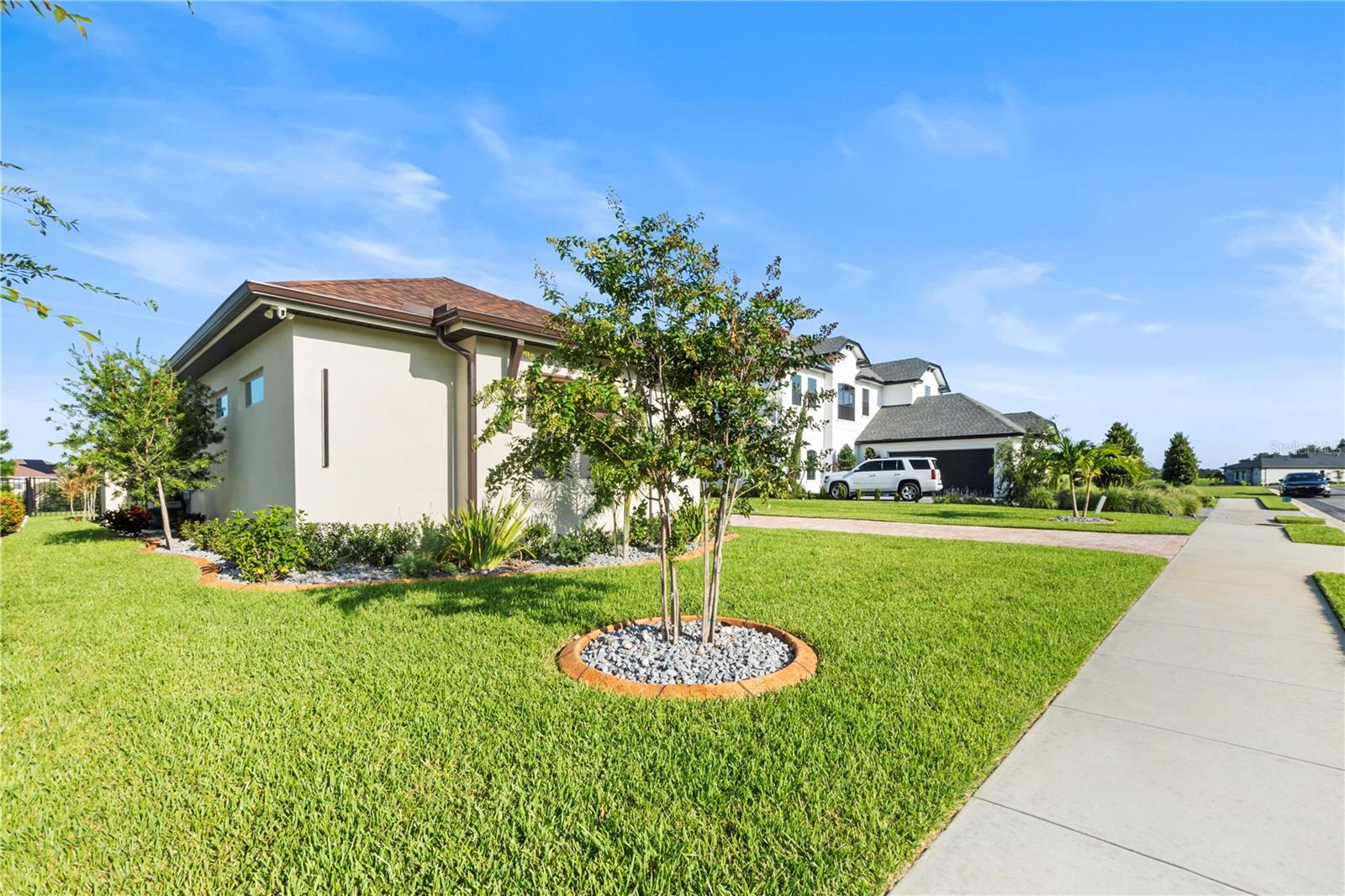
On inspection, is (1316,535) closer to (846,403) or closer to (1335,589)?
(1335,589)

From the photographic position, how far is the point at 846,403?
29766 millimetres

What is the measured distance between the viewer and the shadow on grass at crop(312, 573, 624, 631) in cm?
567

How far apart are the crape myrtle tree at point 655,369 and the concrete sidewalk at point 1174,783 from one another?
7.47ft

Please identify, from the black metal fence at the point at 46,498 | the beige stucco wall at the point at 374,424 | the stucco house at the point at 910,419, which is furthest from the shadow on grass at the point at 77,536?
the stucco house at the point at 910,419

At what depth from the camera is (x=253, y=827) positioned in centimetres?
239

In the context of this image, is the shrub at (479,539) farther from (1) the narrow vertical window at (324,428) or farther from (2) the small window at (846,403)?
(2) the small window at (846,403)

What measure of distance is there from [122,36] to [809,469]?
24.2 ft

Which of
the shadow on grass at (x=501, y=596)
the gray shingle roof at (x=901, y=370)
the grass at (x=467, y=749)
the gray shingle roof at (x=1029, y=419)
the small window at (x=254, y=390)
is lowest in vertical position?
the grass at (x=467, y=749)

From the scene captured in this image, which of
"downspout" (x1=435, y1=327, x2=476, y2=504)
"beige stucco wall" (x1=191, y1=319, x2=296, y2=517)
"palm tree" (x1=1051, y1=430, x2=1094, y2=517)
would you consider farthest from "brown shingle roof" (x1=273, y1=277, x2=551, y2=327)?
"palm tree" (x1=1051, y1=430, x2=1094, y2=517)

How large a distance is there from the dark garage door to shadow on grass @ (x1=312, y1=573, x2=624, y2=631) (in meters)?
23.1

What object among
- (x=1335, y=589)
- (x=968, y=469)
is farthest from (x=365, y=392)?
(x=968, y=469)

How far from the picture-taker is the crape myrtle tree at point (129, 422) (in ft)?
31.3

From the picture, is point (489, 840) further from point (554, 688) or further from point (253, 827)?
point (554, 688)

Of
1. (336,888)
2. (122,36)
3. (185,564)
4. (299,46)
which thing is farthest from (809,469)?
(185,564)
